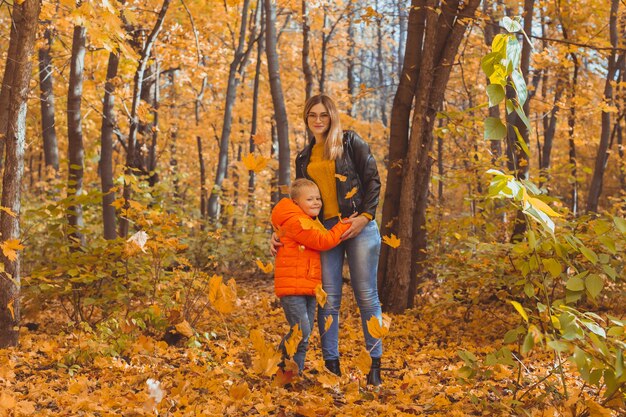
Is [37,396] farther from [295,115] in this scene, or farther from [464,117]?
[295,115]

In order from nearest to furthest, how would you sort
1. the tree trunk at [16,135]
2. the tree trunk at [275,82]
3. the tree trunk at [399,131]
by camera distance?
the tree trunk at [16,135], the tree trunk at [399,131], the tree trunk at [275,82]

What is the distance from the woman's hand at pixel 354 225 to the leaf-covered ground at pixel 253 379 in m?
0.69

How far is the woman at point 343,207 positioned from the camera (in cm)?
371

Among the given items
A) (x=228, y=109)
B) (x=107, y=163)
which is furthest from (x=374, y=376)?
(x=228, y=109)

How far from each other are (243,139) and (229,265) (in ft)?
33.9

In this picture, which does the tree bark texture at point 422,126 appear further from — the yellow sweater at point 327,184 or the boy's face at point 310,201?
the boy's face at point 310,201

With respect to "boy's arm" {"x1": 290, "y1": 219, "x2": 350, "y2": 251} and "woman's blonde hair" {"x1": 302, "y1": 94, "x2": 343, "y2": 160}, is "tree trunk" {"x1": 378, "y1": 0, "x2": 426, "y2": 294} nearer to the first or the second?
"woman's blonde hair" {"x1": 302, "y1": 94, "x2": 343, "y2": 160}

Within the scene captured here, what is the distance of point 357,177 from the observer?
3.79 meters

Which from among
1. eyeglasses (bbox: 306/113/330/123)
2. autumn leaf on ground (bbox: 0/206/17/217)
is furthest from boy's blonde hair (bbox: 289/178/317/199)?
autumn leaf on ground (bbox: 0/206/17/217)

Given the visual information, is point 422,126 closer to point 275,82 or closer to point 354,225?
point 354,225

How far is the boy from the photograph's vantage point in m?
3.54

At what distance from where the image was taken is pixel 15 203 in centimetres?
417

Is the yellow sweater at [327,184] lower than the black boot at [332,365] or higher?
higher

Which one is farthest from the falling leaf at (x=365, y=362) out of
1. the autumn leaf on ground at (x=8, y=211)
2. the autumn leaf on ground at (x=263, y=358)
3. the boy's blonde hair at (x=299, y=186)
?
the autumn leaf on ground at (x=8, y=211)
